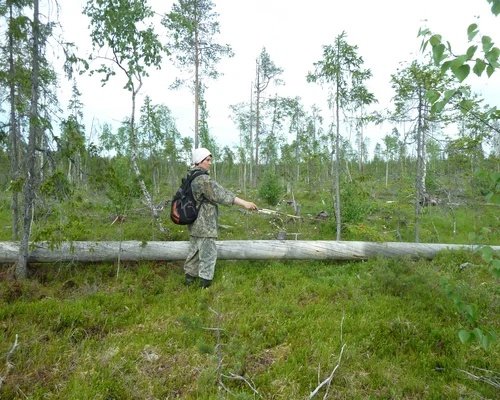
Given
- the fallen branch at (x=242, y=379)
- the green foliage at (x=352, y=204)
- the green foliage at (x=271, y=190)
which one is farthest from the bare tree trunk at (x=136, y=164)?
the green foliage at (x=271, y=190)

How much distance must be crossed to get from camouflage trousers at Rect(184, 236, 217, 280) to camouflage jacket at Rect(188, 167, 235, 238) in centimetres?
15

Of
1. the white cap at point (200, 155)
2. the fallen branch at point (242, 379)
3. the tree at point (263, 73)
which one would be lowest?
the fallen branch at point (242, 379)

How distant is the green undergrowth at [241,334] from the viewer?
3.85 meters

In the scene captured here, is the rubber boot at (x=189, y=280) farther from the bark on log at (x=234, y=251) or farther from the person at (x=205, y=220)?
the bark on log at (x=234, y=251)

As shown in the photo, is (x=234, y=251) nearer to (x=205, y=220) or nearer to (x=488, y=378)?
(x=205, y=220)

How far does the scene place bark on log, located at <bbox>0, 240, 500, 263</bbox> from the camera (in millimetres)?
6746

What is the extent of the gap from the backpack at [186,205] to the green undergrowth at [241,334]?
1.23 m

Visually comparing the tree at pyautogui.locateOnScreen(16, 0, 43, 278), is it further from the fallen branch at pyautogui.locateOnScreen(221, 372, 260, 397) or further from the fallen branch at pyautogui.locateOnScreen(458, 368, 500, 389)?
the fallen branch at pyautogui.locateOnScreen(458, 368, 500, 389)

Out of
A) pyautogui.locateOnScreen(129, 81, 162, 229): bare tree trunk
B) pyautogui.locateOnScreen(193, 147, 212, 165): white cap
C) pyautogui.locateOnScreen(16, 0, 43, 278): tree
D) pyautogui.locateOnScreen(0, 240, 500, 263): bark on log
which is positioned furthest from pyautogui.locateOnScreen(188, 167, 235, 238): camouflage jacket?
pyautogui.locateOnScreen(16, 0, 43, 278): tree

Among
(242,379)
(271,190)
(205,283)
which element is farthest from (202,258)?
(271,190)

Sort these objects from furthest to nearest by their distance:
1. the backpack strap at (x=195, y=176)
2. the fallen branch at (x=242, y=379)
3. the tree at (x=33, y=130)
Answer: the backpack strap at (x=195, y=176), the tree at (x=33, y=130), the fallen branch at (x=242, y=379)

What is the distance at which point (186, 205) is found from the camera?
6.32 m

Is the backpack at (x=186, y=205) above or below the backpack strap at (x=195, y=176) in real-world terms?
below

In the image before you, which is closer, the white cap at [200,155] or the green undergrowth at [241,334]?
the green undergrowth at [241,334]
